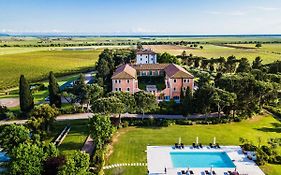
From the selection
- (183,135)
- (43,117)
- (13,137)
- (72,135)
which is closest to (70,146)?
(72,135)

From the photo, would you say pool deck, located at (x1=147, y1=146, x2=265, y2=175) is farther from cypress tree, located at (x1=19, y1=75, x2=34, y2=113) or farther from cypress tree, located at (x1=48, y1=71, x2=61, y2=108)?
cypress tree, located at (x1=19, y1=75, x2=34, y2=113)

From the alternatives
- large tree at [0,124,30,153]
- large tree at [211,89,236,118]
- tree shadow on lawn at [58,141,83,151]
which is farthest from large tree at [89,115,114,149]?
large tree at [211,89,236,118]

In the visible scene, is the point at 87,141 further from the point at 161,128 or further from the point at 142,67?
the point at 142,67

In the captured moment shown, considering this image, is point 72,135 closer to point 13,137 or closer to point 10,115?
point 13,137

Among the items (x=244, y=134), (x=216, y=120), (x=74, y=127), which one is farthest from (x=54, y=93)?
(x=244, y=134)

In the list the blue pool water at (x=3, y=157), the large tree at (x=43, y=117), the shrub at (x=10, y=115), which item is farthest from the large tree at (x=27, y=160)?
the shrub at (x=10, y=115)

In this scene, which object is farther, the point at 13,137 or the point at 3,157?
the point at 3,157
